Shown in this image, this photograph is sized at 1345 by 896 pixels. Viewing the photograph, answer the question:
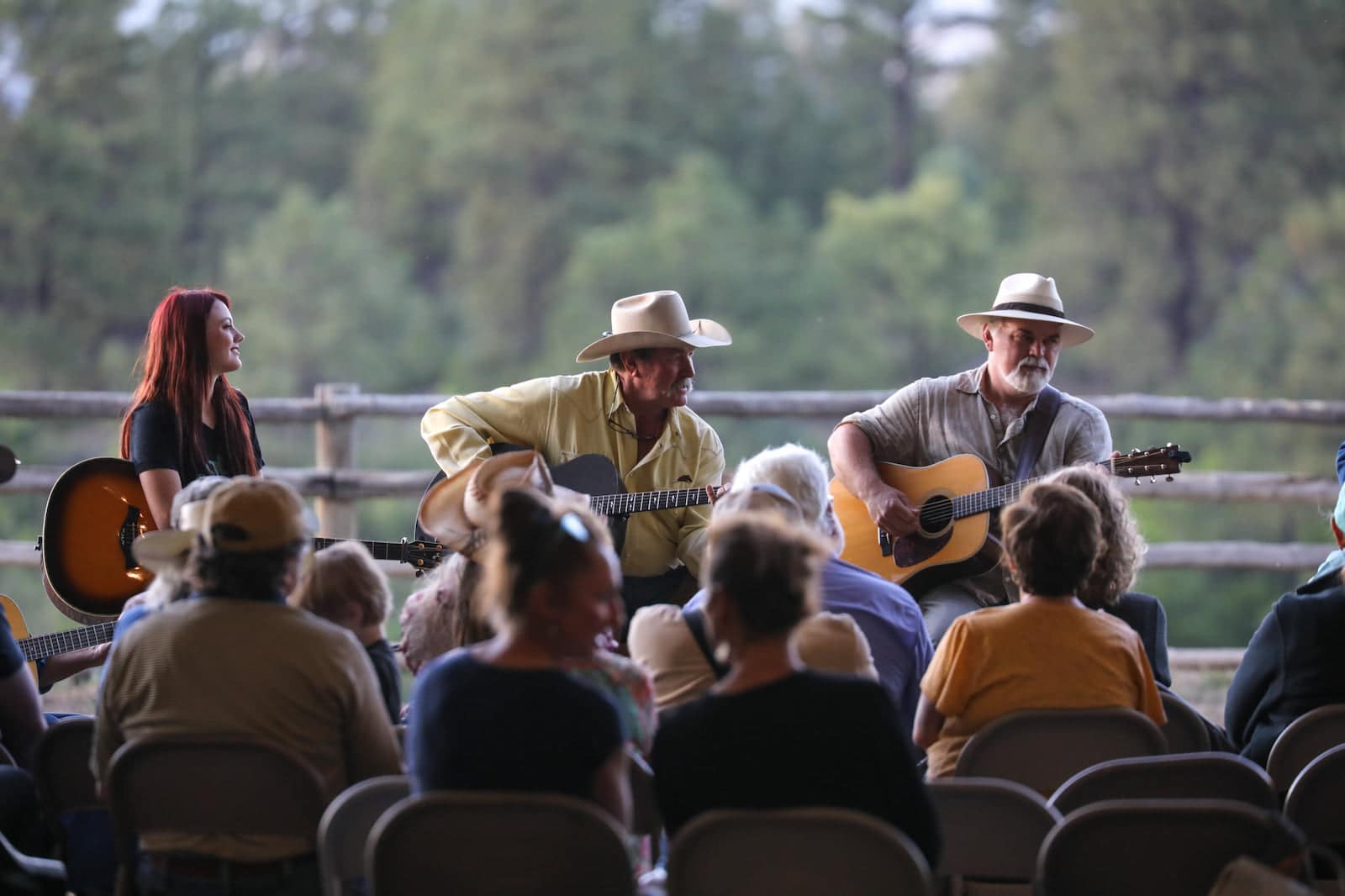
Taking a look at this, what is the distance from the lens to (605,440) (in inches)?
171

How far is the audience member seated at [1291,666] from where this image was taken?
116 inches

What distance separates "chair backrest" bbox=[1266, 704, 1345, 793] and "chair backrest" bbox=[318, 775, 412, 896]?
1577mm

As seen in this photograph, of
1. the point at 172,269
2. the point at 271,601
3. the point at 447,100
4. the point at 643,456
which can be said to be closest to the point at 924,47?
the point at 447,100

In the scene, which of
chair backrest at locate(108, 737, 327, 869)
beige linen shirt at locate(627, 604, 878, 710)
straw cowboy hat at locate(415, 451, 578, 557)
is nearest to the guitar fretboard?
straw cowboy hat at locate(415, 451, 578, 557)

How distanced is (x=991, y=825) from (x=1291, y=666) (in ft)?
3.14

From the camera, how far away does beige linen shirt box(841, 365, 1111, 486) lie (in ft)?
14.1

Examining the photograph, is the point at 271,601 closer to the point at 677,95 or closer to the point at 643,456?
the point at 643,456

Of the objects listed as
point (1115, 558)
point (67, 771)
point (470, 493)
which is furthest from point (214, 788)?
point (1115, 558)

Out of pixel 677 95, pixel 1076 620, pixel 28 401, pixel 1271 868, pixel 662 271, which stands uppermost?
pixel 677 95

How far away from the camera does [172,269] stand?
78.8ft

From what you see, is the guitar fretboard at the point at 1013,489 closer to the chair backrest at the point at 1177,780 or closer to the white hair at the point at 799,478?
the white hair at the point at 799,478

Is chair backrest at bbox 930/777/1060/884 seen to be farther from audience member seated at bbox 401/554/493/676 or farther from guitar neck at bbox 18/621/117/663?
guitar neck at bbox 18/621/117/663

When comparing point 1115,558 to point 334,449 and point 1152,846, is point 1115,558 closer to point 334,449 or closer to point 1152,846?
point 1152,846

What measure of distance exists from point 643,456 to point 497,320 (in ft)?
72.0
